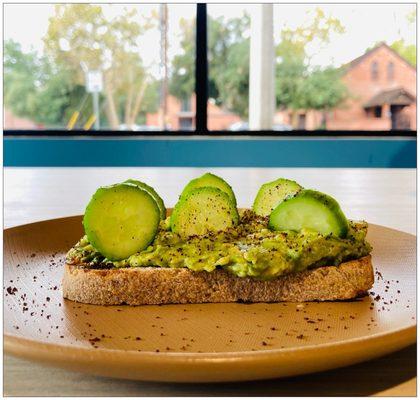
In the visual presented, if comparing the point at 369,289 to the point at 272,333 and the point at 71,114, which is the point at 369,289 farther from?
the point at 71,114

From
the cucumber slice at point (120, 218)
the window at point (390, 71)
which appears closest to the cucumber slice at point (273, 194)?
the cucumber slice at point (120, 218)

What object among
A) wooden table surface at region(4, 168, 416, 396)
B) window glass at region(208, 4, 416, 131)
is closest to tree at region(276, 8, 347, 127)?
window glass at region(208, 4, 416, 131)

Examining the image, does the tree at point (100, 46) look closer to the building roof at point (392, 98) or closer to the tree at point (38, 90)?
the tree at point (38, 90)

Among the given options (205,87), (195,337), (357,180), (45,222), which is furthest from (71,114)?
(195,337)

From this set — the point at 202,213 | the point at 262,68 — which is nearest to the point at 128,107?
the point at 262,68

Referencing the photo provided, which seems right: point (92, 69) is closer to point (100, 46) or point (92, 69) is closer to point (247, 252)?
point (100, 46)

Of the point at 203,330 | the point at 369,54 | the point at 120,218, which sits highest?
the point at 369,54
